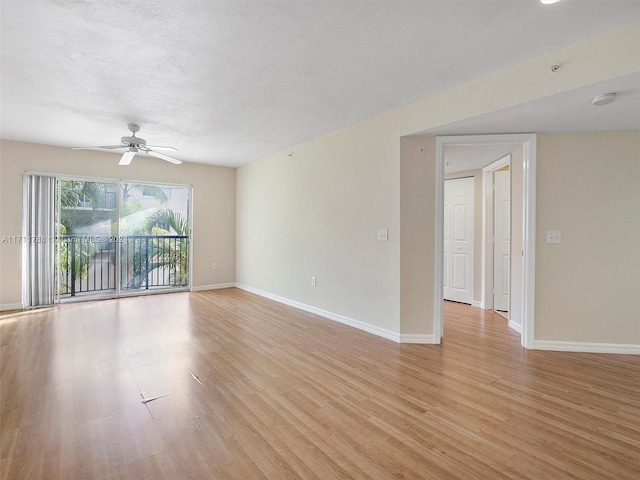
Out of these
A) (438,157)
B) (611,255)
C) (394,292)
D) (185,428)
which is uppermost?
(438,157)

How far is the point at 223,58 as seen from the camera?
2510 mm

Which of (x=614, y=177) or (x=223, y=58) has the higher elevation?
(x=223, y=58)

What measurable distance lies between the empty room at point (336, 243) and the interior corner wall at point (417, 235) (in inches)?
1.0

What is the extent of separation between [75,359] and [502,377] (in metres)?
3.89

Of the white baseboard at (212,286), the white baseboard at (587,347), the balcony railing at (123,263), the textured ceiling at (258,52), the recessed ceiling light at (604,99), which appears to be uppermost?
the textured ceiling at (258,52)

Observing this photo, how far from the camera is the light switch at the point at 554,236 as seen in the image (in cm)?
333

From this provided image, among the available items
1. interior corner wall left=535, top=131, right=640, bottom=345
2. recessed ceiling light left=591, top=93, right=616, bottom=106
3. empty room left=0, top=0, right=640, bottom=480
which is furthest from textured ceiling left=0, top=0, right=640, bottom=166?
interior corner wall left=535, top=131, right=640, bottom=345

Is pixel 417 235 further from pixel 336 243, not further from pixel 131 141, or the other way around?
pixel 131 141

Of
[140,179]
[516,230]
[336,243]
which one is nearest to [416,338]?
[336,243]

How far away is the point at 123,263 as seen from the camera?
5.90 metres

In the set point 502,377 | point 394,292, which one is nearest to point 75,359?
point 394,292

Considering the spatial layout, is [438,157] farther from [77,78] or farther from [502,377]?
[77,78]

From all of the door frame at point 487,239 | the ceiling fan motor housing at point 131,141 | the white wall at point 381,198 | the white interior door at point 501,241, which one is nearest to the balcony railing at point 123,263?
the white wall at point 381,198

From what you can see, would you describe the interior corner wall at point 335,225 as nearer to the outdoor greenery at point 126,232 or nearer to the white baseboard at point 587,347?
the white baseboard at point 587,347
